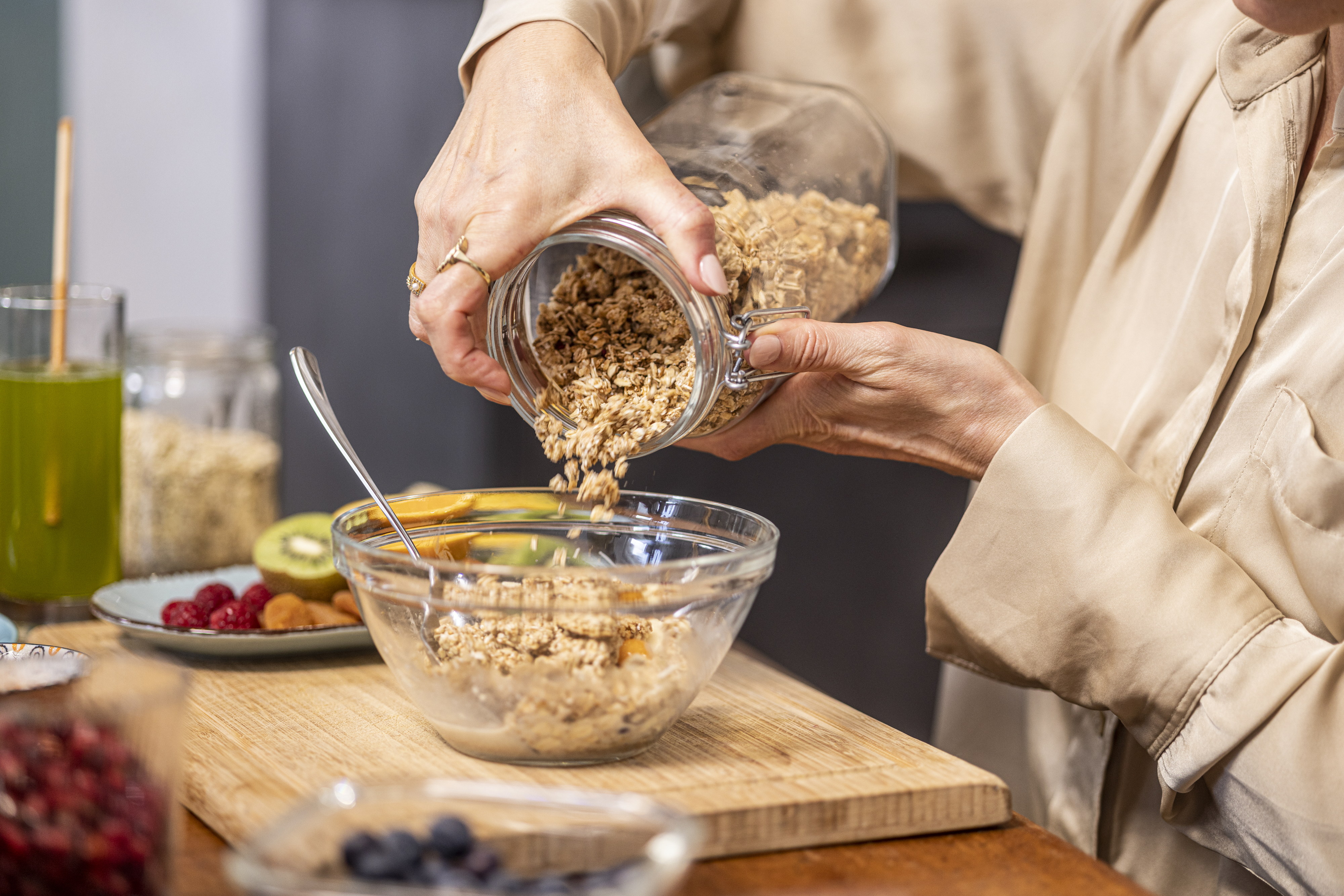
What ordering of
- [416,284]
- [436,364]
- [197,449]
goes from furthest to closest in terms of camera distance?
[436,364], [197,449], [416,284]

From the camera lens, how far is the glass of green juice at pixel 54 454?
107 cm

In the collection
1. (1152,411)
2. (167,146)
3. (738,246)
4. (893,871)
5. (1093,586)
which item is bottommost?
(893,871)

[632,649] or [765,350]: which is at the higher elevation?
[765,350]

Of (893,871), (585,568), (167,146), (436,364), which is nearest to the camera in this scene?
(893,871)

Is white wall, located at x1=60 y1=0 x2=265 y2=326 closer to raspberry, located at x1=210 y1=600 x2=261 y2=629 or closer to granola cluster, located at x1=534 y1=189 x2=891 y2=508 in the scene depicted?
raspberry, located at x1=210 y1=600 x2=261 y2=629

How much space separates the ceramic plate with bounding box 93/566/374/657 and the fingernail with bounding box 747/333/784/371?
0.36 metres

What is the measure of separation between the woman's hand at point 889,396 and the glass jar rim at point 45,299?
56 cm

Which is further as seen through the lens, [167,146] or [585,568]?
[167,146]

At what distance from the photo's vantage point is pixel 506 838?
1.65 feet

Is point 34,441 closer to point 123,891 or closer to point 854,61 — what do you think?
point 123,891

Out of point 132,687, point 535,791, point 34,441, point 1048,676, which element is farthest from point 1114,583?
point 34,441

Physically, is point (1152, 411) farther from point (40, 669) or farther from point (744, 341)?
point (40, 669)

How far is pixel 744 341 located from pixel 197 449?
2.74ft

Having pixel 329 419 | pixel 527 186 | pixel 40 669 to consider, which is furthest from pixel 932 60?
pixel 40 669
